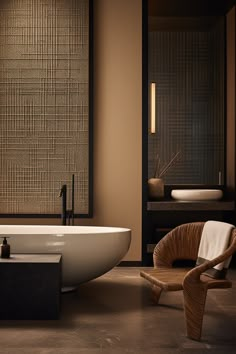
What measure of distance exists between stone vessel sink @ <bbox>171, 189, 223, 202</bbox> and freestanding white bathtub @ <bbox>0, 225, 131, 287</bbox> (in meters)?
1.32

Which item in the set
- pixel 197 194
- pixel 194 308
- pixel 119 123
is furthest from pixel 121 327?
pixel 119 123

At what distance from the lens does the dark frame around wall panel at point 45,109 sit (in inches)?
216

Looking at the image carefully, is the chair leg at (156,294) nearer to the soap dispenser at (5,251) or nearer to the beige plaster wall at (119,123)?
the soap dispenser at (5,251)

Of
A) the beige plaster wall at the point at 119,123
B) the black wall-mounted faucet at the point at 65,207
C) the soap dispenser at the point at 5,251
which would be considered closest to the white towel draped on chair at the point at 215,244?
the soap dispenser at the point at 5,251

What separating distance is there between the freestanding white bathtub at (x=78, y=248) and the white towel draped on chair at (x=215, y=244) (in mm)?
678

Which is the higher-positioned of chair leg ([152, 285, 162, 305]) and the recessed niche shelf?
the recessed niche shelf

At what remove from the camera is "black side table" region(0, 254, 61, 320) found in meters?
3.43

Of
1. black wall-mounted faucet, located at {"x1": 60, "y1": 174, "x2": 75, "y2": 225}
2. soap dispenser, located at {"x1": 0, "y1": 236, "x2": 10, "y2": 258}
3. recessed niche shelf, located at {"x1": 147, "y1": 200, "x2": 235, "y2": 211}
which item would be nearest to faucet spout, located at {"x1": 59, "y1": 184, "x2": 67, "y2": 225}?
black wall-mounted faucet, located at {"x1": 60, "y1": 174, "x2": 75, "y2": 225}

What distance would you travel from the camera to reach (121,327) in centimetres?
325

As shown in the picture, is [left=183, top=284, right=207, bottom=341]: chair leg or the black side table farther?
the black side table

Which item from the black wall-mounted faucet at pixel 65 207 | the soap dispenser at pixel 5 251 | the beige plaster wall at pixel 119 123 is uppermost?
the beige plaster wall at pixel 119 123

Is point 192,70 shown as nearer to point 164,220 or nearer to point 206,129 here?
point 206,129

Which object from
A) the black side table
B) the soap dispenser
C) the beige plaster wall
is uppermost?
the beige plaster wall

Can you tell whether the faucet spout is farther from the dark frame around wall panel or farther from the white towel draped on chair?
the white towel draped on chair
